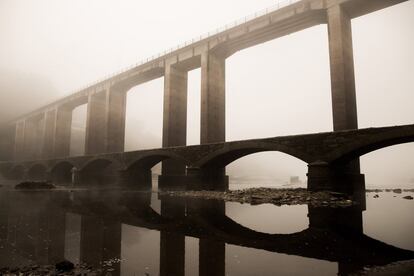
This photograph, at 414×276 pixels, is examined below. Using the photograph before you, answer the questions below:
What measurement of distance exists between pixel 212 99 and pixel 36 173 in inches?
1685

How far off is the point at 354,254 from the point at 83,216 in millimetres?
9988

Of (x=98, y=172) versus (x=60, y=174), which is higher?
(x=98, y=172)

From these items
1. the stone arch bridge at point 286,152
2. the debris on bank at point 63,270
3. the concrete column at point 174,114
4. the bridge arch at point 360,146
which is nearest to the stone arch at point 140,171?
the stone arch bridge at point 286,152

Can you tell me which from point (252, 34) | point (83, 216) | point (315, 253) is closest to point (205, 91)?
point (252, 34)

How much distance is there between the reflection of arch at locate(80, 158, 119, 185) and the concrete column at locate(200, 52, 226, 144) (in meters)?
15.9

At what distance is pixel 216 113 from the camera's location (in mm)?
34531

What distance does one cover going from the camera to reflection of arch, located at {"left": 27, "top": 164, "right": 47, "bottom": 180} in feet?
184

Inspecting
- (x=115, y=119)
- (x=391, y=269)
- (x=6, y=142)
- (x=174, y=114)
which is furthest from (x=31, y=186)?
(x=6, y=142)

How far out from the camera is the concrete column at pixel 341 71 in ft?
78.7

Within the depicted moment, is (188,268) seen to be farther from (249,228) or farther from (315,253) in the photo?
(249,228)

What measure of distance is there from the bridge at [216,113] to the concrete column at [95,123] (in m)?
0.18

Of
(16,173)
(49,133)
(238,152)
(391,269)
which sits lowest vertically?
(391,269)

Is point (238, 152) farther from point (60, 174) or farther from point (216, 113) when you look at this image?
point (60, 174)

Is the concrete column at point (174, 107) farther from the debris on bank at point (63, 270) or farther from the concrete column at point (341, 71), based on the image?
the debris on bank at point (63, 270)
